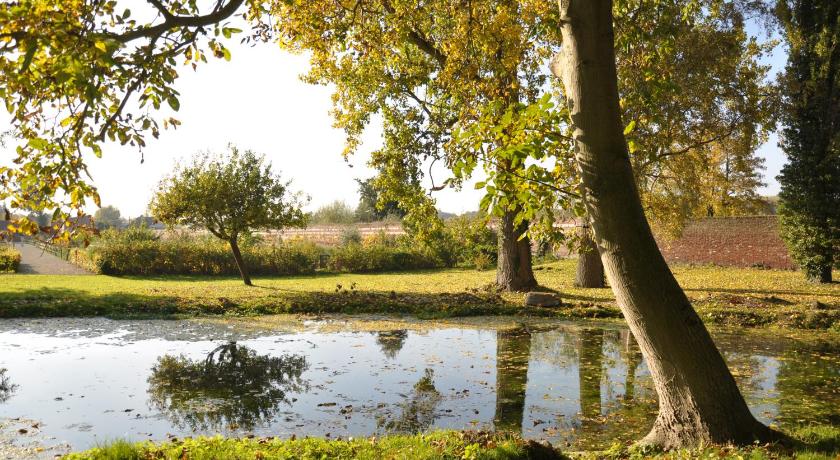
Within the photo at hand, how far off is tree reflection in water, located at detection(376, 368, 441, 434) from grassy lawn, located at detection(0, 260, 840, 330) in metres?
6.60

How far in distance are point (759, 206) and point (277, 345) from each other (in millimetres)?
34767

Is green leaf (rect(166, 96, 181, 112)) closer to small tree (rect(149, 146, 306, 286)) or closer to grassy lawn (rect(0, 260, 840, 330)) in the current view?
grassy lawn (rect(0, 260, 840, 330))

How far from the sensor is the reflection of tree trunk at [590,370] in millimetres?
7157

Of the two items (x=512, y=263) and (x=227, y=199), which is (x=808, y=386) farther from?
(x=227, y=199)

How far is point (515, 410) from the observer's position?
702 centimetres

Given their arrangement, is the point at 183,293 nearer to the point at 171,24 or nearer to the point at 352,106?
the point at 352,106

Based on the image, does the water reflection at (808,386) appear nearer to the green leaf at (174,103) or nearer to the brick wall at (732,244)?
the green leaf at (174,103)

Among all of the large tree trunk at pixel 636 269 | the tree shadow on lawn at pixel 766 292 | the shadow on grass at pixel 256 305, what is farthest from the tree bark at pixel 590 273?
the large tree trunk at pixel 636 269

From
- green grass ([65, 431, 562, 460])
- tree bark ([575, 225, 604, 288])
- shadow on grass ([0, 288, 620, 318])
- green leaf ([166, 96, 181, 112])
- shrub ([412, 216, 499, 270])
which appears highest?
green leaf ([166, 96, 181, 112])

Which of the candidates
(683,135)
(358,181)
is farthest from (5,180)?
(358,181)

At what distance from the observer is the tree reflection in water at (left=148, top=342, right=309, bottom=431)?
266 inches

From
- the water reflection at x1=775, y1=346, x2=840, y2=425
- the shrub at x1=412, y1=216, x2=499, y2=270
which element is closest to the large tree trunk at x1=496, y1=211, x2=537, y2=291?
the water reflection at x1=775, y1=346, x2=840, y2=425

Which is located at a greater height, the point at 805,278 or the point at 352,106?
the point at 352,106

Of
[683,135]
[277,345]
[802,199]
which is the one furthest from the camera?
[802,199]
